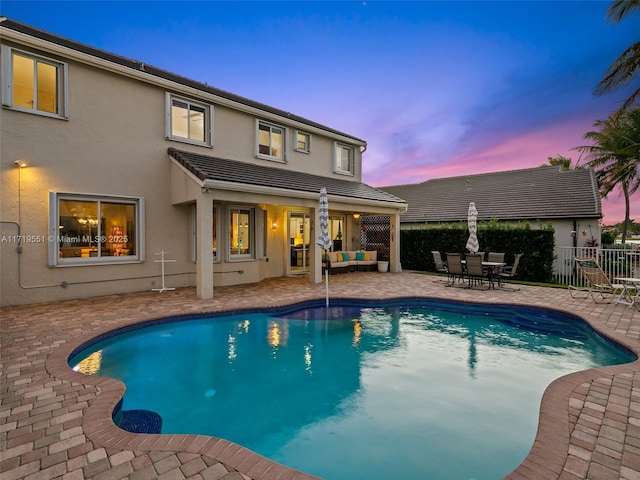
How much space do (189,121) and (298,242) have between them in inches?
293

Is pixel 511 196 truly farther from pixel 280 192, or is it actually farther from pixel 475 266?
pixel 280 192

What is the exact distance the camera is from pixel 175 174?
454 inches

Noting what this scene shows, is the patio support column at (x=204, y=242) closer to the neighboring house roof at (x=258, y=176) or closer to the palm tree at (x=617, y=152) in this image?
the neighboring house roof at (x=258, y=176)

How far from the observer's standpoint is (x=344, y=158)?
18.9m

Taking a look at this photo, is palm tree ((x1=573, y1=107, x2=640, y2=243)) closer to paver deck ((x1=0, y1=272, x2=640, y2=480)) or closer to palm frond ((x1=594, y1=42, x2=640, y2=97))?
palm frond ((x1=594, y1=42, x2=640, y2=97))

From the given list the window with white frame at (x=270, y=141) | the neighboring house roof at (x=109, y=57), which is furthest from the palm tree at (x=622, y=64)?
the window with white frame at (x=270, y=141)

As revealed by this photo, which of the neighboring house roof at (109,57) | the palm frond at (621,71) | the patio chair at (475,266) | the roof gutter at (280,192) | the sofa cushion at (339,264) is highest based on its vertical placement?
the palm frond at (621,71)

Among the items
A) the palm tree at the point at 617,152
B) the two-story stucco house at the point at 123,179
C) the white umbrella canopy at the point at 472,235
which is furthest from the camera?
the palm tree at the point at 617,152

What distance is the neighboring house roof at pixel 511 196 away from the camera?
1912 cm

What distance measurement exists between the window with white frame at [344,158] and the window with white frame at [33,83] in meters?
12.0

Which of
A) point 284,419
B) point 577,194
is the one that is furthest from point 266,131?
point 577,194

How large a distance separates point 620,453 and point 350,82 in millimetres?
19402

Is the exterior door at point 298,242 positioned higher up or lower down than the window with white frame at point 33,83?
lower down

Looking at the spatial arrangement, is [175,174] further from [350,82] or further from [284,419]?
[350,82]
